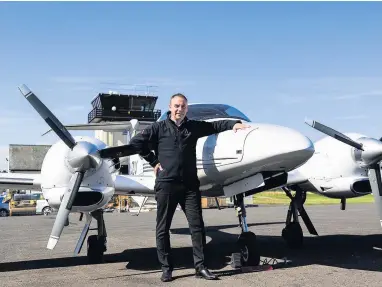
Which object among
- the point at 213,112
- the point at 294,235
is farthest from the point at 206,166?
the point at 294,235

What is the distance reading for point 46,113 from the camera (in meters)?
8.79

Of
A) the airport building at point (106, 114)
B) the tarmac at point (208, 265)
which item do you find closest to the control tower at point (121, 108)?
the airport building at point (106, 114)

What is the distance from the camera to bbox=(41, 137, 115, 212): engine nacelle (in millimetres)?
8773

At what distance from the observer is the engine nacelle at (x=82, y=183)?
8.77 m

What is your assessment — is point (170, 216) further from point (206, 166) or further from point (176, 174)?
point (206, 166)

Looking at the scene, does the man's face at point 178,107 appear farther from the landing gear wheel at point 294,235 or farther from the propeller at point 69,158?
the landing gear wheel at point 294,235

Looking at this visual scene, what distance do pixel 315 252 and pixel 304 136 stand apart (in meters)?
4.51

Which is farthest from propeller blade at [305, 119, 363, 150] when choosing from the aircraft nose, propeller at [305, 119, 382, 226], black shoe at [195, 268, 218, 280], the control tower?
the control tower

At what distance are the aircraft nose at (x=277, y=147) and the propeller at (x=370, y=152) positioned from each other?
2.30 m

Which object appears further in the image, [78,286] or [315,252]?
[315,252]

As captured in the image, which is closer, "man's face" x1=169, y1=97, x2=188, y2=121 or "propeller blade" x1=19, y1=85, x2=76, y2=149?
"man's face" x1=169, y1=97, x2=188, y2=121

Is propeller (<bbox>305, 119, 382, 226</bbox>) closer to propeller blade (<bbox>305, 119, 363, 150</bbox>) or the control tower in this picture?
propeller blade (<bbox>305, 119, 363, 150</bbox>)

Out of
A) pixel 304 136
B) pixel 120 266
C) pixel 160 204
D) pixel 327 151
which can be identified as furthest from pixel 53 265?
pixel 327 151

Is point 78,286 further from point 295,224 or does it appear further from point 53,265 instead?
point 295,224
